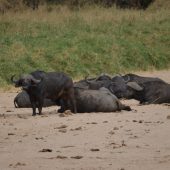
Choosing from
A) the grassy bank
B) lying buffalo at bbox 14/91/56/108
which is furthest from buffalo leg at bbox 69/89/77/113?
the grassy bank

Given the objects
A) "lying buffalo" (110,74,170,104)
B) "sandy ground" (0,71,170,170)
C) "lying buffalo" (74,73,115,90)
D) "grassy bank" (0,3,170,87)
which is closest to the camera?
"sandy ground" (0,71,170,170)

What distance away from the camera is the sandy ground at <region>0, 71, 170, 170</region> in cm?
945

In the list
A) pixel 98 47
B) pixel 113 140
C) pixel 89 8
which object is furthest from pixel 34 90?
pixel 89 8

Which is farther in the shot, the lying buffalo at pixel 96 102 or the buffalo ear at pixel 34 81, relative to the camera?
the lying buffalo at pixel 96 102

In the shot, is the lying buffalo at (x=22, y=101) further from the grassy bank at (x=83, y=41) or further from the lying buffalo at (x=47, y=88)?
the grassy bank at (x=83, y=41)

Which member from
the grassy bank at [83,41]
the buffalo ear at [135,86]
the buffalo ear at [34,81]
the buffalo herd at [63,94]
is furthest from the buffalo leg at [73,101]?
the grassy bank at [83,41]

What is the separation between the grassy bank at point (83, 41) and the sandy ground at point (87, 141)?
916 cm

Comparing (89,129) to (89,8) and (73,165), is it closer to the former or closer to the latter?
(73,165)

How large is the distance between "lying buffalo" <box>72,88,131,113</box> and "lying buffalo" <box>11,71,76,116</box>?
10.6 inches

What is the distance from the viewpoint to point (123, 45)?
1268 inches

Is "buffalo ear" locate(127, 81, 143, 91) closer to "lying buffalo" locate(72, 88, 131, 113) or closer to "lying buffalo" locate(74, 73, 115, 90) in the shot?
"lying buffalo" locate(74, 73, 115, 90)

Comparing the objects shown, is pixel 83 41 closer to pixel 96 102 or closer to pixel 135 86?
pixel 135 86

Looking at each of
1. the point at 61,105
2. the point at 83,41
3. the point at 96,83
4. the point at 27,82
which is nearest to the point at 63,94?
the point at 61,105

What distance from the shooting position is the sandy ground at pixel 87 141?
9.45 m
